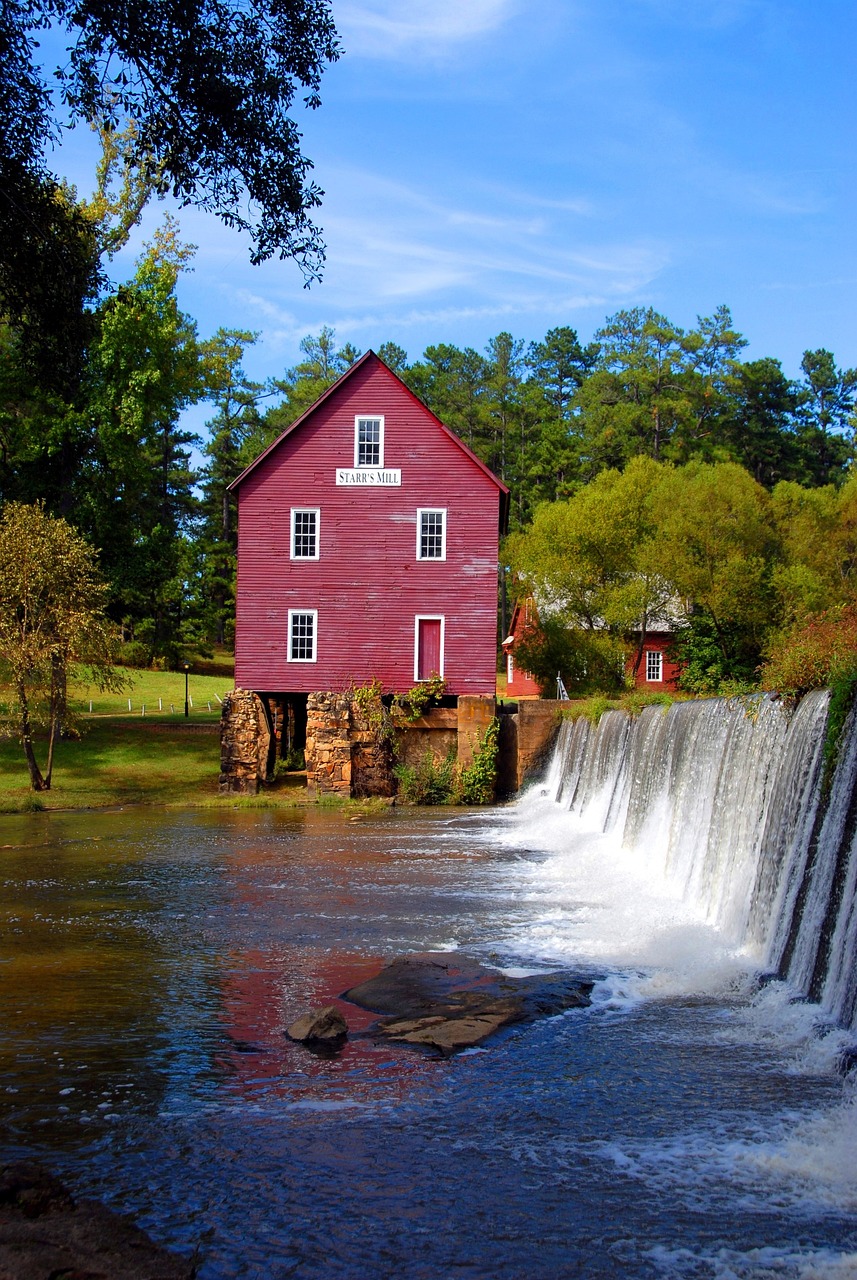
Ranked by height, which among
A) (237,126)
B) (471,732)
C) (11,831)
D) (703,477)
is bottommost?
(11,831)

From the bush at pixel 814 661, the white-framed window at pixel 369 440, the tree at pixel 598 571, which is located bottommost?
the bush at pixel 814 661

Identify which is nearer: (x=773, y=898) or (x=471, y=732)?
(x=773, y=898)

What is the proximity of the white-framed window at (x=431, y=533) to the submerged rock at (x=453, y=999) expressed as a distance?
21.6m

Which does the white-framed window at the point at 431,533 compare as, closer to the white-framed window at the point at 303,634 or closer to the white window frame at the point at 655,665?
the white-framed window at the point at 303,634

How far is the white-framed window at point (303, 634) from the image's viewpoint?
33.3 metres

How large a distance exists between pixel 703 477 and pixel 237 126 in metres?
38.6

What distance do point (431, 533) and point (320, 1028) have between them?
24381 mm

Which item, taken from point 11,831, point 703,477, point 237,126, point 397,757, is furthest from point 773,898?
point 703,477

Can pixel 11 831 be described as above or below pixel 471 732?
below

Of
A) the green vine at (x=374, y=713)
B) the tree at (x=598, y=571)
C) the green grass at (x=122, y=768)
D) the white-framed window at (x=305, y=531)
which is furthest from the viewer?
the tree at (x=598, y=571)

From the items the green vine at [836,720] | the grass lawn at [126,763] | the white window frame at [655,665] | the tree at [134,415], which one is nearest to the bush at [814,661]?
the green vine at [836,720]

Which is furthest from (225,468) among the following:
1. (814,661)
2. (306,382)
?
(814,661)

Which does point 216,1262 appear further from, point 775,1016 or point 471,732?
point 471,732

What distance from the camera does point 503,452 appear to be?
77438mm
